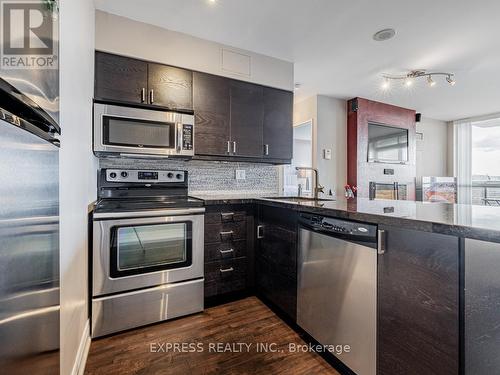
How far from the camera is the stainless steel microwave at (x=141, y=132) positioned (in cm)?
194

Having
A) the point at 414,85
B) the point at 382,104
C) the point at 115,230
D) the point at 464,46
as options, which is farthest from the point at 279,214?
the point at 382,104

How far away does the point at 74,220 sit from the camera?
122 cm

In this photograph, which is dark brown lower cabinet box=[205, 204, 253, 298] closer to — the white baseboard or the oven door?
the oven door

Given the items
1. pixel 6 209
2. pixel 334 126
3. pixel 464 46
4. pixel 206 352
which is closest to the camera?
pixel 6 209

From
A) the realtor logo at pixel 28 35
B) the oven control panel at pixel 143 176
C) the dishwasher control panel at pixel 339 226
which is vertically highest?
the realtor logo at pixel 28 35

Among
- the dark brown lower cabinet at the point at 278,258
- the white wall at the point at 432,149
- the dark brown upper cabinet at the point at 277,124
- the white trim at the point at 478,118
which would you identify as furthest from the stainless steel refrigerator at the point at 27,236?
the white trim at the point at 478,118

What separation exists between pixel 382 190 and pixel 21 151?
15.7 feet

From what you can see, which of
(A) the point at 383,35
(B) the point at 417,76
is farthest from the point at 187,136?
(B) the point at 417,76

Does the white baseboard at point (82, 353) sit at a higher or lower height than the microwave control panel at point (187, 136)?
lower

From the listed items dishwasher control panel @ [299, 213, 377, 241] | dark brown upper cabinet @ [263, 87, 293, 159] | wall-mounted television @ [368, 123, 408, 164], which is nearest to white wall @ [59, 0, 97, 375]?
dishwasher control panel @ [299, 213, 377, 241]

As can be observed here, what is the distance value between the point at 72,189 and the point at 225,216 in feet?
4.01

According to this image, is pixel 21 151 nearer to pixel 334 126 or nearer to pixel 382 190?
pixel 334 126

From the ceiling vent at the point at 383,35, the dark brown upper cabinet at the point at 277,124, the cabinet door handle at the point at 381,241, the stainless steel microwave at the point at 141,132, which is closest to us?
the cabinet door handle at the point at 381,241

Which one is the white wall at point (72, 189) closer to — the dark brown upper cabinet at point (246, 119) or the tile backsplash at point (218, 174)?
the tile backsplash at point (218, 174)
